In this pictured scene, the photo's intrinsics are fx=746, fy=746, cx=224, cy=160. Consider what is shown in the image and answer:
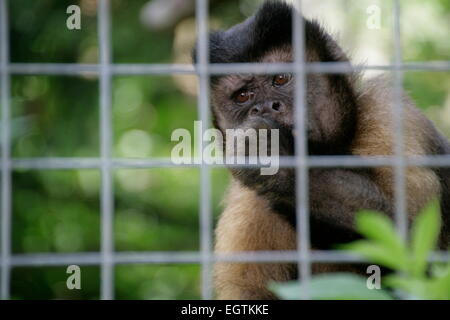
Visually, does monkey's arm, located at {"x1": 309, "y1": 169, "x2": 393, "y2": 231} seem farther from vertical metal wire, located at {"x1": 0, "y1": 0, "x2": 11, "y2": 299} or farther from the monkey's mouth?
vertical metal wire, located at {"x1": 0, "y1": 0, "x2": 11, "y2": 299}

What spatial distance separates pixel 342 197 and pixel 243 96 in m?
0.88

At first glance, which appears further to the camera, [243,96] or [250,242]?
[250,242]

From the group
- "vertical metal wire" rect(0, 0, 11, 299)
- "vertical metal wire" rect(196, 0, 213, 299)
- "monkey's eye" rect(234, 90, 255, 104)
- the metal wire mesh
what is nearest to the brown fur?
"monkey's eye" rect(234, 90, 255, 104)

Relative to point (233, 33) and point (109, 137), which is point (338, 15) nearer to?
point (233, 33)

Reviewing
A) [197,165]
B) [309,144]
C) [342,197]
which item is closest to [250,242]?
[309,144]

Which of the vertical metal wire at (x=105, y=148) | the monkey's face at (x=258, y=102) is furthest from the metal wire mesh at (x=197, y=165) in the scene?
the monkey's face at (x=258, y=102)

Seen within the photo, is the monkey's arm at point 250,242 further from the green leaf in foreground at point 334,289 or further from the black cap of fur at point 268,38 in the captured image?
the green leaf in foreground at point 334,289

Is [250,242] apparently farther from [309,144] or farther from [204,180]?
[204,180]

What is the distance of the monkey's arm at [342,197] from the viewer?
3.32 m

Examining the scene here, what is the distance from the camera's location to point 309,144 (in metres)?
3.62

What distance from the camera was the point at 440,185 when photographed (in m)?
3.57

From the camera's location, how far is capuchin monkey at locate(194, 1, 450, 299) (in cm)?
336

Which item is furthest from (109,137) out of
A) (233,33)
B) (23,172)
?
(23,172)
